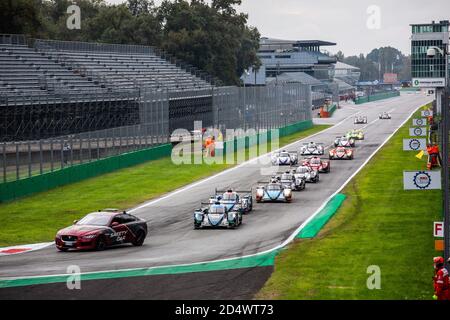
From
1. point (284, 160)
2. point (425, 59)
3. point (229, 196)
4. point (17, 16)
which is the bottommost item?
point (229, 196)

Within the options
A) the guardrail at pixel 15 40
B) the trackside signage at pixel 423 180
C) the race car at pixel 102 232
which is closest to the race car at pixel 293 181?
the race car at pixel 102 232

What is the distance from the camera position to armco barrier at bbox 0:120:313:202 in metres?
43.1

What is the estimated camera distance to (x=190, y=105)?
263 feet

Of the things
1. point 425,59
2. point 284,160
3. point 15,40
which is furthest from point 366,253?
point 425,59

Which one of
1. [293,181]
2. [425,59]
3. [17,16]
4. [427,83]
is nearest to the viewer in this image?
[293,181]

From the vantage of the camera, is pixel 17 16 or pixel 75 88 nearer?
pixel 75 88

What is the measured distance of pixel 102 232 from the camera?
2853cm

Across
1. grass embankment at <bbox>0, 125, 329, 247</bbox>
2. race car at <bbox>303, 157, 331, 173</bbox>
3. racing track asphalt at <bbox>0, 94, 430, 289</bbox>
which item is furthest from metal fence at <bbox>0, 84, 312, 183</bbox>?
race car at <bbox>303, 157, 331, 173</bbox>

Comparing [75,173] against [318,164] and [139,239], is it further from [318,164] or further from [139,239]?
[139,239]

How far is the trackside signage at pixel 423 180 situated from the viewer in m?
23.7

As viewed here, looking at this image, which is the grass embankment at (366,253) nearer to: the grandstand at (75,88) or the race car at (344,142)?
the grandstand at (75,88)

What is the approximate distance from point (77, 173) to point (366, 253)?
87.1ft

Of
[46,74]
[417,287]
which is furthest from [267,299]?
[46,74]
